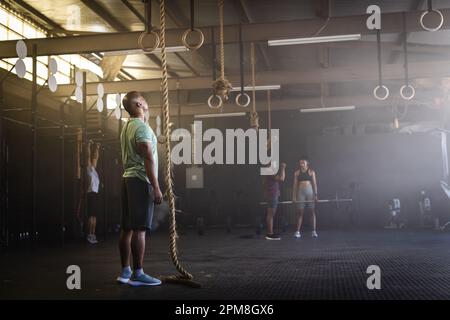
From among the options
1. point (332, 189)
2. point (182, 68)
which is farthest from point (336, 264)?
point (332, 189)

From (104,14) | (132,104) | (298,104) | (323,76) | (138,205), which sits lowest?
(138,205)

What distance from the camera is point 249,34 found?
7.48 m

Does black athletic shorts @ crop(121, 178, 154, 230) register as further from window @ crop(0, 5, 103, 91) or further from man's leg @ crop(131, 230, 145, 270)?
window @ crop(0, 5, 103, 91)

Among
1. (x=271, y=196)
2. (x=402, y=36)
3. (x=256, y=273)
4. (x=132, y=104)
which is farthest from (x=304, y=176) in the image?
(x=132, y=104)

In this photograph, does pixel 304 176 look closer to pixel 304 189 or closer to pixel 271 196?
pixel 304 189

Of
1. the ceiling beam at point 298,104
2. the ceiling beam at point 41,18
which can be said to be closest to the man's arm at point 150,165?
the ceiling beam at point 41,18

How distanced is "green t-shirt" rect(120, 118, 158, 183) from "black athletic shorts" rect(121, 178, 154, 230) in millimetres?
54

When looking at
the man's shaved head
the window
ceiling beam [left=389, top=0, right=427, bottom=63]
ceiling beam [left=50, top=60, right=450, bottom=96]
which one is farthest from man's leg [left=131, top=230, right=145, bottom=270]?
ceiling beam [left=50, top=60, right=450, bottom=96]

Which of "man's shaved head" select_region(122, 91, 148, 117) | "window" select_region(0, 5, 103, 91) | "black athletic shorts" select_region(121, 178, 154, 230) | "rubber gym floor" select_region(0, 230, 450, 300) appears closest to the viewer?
"rubber gym floor" select_region(0, 230, 450, 300)

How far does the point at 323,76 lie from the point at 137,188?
25.1 feet

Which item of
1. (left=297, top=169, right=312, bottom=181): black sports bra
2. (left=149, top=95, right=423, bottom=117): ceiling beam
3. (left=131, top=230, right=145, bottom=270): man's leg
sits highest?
(left=149, top=95, right=423, bottom=117): ceiling beam

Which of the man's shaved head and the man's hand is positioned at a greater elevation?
the man's shaved head

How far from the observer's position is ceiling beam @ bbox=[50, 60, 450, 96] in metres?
10.1
